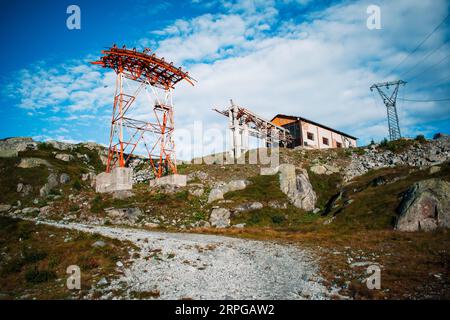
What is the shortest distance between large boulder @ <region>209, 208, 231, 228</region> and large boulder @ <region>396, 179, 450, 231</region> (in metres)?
14.5

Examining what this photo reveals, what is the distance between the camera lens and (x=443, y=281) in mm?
9344

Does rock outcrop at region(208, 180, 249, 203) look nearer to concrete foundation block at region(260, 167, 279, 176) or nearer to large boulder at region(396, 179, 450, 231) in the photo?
concrete foundation block at region(260, 167, 279, 176)

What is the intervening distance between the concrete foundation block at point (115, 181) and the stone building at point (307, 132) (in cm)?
3251

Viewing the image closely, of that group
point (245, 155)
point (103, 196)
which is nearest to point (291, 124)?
point (245, 155)

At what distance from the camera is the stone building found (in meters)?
51.7

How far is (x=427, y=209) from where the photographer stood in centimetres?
1891

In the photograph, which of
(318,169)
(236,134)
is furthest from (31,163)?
(318,169)

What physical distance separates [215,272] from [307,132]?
4547 centimetres

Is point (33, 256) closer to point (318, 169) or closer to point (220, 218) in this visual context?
point (220, 218)

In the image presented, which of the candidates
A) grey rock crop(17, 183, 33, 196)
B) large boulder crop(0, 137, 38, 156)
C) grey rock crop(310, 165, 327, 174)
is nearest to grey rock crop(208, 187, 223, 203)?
grey rock crop(310, 165, 327, 174)

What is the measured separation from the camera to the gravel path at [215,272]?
30.1 ft

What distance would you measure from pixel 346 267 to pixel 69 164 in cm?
4874
